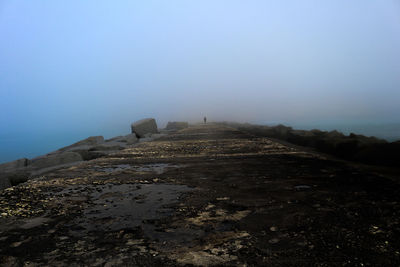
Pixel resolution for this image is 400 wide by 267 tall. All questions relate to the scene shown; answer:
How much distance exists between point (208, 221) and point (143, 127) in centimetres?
1404

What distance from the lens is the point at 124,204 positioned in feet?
7.17

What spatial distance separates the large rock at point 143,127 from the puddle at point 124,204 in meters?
12.2

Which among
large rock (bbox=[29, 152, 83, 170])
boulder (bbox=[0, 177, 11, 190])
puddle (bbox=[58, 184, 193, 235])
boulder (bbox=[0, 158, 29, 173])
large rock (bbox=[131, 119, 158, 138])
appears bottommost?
boulder (bbox=[0, 158, 29, 173])

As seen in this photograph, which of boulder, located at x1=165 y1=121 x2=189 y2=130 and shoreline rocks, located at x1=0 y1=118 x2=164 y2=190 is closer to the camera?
shoreline rocks, located at x1=0 y1=118 x2=164 y2=190

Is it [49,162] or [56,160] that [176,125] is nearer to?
[56,160]

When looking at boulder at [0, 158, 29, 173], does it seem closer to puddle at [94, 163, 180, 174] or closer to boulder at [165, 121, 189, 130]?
puddle at [94, 163, 180, 174]

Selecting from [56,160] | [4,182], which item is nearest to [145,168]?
[4,182]

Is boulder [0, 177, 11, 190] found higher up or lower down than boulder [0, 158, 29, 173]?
higher up

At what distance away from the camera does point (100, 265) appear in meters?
1.21

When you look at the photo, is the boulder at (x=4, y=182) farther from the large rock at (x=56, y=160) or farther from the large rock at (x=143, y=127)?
the large rock at (x=143, y=127)

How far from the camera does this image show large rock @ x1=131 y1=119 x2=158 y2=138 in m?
14.8

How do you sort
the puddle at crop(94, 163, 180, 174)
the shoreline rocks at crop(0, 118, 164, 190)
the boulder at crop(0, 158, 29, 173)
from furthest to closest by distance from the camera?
the boulder at crop(0, 158, 29, 173) < the shoreline rocks at crop(0, 118, 164, 190) < the puddle at crop(94, 163, 180, 174)

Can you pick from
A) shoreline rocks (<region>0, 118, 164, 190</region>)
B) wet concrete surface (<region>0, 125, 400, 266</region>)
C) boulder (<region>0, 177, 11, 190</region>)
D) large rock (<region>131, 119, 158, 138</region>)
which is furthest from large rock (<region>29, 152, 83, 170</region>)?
large rock (<region>131, 119, 158, 138</region>)

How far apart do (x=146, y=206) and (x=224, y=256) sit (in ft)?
3.39
